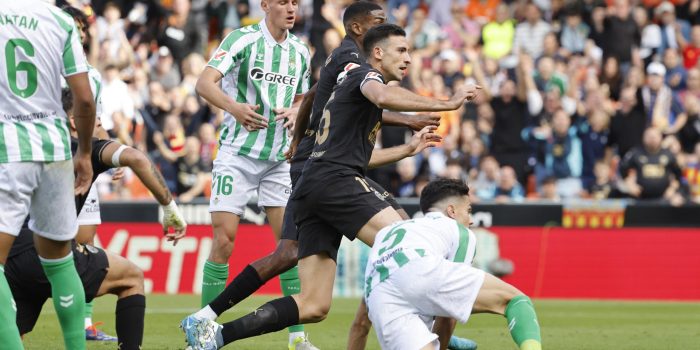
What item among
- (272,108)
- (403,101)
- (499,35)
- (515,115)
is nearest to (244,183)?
(272,108)

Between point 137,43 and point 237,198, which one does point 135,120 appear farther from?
point 237,198

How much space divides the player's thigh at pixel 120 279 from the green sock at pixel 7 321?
151cm

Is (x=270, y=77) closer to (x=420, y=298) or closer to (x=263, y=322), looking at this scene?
(x=263, y=322)

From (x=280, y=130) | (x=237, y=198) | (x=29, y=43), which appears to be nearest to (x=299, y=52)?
(x=280, y=130)

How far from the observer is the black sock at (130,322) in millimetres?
7984

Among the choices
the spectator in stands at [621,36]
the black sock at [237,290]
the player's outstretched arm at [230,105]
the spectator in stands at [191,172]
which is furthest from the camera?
the spectator in stands at [621,36]

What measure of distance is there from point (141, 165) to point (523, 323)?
2613mm

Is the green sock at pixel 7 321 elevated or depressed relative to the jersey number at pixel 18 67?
depressed

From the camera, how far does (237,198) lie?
10.2m

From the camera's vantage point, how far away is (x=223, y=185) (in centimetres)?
1018

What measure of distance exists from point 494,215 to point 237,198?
7.73 m

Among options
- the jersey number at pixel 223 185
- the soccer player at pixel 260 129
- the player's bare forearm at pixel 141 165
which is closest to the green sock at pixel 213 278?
the soccer player at pixel 260 129

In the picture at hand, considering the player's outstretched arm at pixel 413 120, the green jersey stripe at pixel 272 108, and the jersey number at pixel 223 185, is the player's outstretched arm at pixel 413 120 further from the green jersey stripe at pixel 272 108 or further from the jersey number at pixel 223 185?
the jersey number at pixel 223 185

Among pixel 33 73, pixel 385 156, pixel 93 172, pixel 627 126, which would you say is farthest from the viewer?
pixel 627 126
